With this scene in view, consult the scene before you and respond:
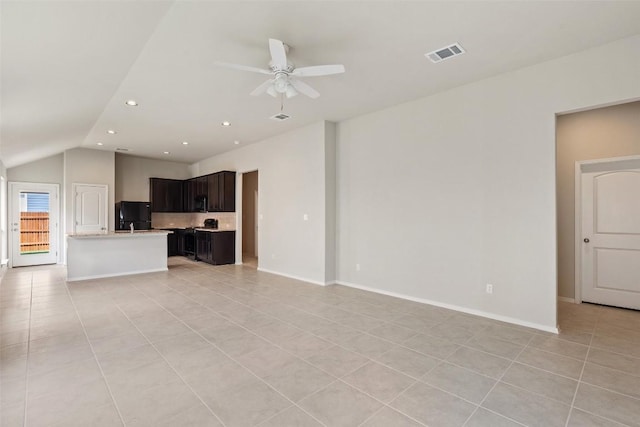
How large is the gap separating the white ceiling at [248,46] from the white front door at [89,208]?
349 cm

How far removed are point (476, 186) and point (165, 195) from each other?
28.4ft

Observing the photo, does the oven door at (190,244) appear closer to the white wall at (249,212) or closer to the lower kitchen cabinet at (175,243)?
the lower kitchen cabinet at (175,243)

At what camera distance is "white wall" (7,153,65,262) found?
7555mm

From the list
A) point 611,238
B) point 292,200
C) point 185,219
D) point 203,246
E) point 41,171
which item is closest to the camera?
point 611,238

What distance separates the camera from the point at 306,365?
2633 mm

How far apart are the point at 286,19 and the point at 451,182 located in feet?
9.44

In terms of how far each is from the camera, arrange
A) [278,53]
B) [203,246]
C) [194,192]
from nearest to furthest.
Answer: [278,53] → [203,246] → [194,192]

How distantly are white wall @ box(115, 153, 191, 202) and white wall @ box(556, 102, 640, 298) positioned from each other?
9857 mm

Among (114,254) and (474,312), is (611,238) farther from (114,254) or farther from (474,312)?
(114,254)

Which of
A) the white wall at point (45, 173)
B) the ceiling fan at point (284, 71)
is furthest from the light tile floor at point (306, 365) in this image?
the white wall at point (45, 173)

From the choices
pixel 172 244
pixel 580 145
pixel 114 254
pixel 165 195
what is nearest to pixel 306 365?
pixel 580 145

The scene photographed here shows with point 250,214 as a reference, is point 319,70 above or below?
above

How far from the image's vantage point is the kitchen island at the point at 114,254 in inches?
234

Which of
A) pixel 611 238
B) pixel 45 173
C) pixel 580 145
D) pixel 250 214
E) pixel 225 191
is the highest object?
pixel 45 173
